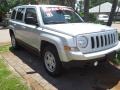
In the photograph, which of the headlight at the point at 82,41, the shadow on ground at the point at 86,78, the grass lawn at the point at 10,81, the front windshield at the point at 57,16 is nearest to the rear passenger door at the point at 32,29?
the front windshield at the point at 57,16

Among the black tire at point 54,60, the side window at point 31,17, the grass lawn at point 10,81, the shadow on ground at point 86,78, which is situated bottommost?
the shadow on ground at point 86,78

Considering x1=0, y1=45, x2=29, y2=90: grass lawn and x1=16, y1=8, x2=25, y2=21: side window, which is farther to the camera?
x1=16, y1=8, x2=25, y2=21: side window

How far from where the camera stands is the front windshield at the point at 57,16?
668 centimetres

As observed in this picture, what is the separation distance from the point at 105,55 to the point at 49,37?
153 centimetres

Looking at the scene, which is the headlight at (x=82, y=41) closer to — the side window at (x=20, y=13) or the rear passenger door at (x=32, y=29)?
the rear passenger door at (x=32, y=29)

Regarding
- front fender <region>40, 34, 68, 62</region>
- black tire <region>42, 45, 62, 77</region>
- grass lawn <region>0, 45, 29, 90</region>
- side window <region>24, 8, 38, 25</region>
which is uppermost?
side window <region>24, 8, 38, 25</region>

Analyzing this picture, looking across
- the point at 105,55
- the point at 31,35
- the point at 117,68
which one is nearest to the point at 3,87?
the point at 31,35

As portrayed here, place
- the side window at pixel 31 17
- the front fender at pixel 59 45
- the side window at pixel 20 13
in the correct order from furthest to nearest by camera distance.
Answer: the side window at pixel 20 13
the side window at pixel 31 17
the front fender at pixel 59 45

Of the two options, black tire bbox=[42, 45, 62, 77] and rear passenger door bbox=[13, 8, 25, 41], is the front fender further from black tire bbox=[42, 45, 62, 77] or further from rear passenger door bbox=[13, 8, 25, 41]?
rear passenger door bbox=[13, 8, 25, 41]

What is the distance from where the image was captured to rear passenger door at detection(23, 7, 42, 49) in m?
6.78

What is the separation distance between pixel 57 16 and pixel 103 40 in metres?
1.81

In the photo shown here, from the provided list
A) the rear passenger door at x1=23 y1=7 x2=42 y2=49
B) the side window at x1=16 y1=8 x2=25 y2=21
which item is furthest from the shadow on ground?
the side window at x1=16 y1=8 x2=25 y2=21

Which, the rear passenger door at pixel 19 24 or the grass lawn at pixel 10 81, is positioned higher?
the rear passenger door at pixel 19 24

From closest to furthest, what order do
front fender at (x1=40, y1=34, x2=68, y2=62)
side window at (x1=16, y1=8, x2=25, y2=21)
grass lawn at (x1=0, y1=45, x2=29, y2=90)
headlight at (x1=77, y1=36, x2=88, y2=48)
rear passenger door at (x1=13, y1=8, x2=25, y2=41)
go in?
1. headlight at (x1=77, y1=36, x2=88, y2=48)
2. front fender at (x1=40, y1=34, x2=68, y2=62)
3. grass lawn at (x1=0, y1=45, x2=29, y2=90)
4. rear passenger door at (x1=13, y1=8, x2=25, y2=41)
5. side window at (x1=16, y1=8, x2=25, y2=21)
